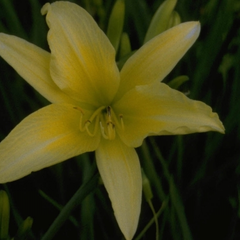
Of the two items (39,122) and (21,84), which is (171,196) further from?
(21,84)

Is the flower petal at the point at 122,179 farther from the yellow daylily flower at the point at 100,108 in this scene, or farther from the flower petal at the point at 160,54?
the flower petal at the point at 160,54

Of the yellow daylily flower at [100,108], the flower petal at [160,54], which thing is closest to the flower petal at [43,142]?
the yellow daylily flower at [100,108]

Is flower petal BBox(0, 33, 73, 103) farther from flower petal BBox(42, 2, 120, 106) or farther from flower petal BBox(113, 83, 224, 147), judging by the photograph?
flower petal BBox(113, 83, 224, 147)

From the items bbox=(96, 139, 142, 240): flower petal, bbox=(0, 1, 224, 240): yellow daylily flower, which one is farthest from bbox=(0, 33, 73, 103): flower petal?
bbox=(96, 139, 142, 240): flower petal

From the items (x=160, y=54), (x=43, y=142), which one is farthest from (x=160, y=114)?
(x=43, y=142)

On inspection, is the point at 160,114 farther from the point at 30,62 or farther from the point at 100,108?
the point at 30,62

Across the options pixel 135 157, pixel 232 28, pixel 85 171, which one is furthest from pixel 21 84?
pixel 232 28
